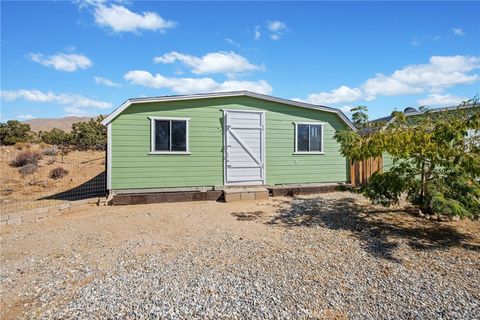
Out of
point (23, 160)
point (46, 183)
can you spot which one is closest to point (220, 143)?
point (46, 183)

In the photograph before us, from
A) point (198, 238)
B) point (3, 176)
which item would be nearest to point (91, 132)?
point (3, 176)

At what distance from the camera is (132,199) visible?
25.3 ft

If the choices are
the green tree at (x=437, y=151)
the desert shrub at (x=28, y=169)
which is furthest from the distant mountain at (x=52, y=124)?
the green tree at (x=437, y=151)

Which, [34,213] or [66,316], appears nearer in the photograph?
[66,316]

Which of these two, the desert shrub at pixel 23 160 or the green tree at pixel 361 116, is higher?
the green tree at pixel 361 116

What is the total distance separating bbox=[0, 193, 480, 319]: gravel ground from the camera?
271 cm

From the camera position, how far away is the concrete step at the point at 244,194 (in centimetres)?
805

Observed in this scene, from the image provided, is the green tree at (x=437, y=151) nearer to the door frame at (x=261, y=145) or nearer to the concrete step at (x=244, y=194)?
the concrete step at (x=244, y=194)

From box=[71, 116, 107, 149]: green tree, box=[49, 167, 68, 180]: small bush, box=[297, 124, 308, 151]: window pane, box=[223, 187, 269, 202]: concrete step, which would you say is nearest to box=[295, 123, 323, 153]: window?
box=[297, 124, 308, 151]: window pane

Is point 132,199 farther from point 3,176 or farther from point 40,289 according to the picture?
point 3,176

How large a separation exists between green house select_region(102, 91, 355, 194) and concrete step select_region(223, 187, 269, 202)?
0.51 meters

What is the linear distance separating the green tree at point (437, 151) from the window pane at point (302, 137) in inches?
160

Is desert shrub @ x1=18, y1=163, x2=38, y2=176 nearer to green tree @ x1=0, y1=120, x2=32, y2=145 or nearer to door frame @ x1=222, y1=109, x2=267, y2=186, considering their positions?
door frame @ x1=222, y1=109, x2=267, y2=186

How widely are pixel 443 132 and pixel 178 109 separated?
6.42 m
